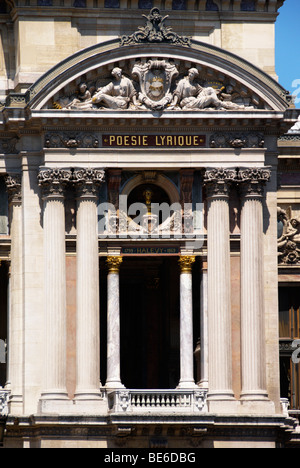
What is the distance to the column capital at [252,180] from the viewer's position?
59688 millimetres

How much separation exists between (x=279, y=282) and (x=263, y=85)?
31.6 feet

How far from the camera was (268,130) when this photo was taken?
60531 mm

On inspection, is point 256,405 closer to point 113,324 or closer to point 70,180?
point 113,324

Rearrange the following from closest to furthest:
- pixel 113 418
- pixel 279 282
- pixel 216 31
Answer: pixel 113 418 < pixel 216 31 < pixel 279 282

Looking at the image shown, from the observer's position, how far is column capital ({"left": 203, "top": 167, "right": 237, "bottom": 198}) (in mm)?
59594

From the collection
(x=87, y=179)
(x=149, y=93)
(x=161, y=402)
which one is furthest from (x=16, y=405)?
(x=149, y=93)

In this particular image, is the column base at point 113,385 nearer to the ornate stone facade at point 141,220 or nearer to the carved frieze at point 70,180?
the ornate stone facade at point 141,220

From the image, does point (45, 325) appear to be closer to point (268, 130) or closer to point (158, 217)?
point (158, 217)

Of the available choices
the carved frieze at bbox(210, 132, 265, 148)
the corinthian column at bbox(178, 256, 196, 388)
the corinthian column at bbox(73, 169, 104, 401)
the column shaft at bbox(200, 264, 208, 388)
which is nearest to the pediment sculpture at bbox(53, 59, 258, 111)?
the carved frieze at bbox(210, 132, 265, 148)

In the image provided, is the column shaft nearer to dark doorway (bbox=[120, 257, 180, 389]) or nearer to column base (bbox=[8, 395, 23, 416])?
dark doorway (bbox=[120, 257, 180, 389])

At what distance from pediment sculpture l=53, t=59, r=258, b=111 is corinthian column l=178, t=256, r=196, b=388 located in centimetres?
523

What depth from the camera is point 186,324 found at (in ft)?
195

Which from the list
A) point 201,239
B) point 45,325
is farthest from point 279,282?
point 45,325
